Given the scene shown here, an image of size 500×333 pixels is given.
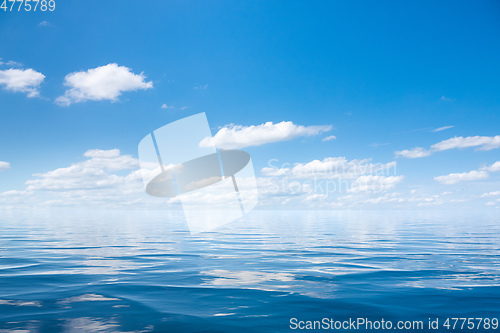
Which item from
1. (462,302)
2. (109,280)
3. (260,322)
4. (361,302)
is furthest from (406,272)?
(109,280)

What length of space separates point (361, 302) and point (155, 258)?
13.7 meters

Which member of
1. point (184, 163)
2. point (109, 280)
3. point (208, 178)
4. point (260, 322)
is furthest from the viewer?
point (208, 178)

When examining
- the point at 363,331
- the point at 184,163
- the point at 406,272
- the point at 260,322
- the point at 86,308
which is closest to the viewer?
the point at 363,331

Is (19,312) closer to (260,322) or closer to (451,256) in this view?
(260,322)

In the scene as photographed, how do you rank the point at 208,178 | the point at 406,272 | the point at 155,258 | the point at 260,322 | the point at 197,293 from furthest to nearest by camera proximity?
the point at 208,178, the point at 155,258, the point at 406,272, the point at 197,293, the point at 260,322

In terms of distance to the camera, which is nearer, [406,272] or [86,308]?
[86,308]

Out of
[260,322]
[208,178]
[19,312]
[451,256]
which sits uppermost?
[208,178]

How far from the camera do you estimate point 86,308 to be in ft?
30.9

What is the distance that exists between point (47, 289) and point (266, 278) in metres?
8.19

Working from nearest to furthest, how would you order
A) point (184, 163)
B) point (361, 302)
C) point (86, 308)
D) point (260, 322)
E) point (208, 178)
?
point (260, 322) < point (86, 308) < point (361, 302) < point (184, 163) < point (208, 178)

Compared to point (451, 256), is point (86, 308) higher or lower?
higher

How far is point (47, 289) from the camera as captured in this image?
38.6ft

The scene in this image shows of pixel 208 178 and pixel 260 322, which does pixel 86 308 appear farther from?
pixel 208 178

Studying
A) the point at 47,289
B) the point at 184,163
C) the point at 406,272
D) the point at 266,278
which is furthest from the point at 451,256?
the point at 47,289
